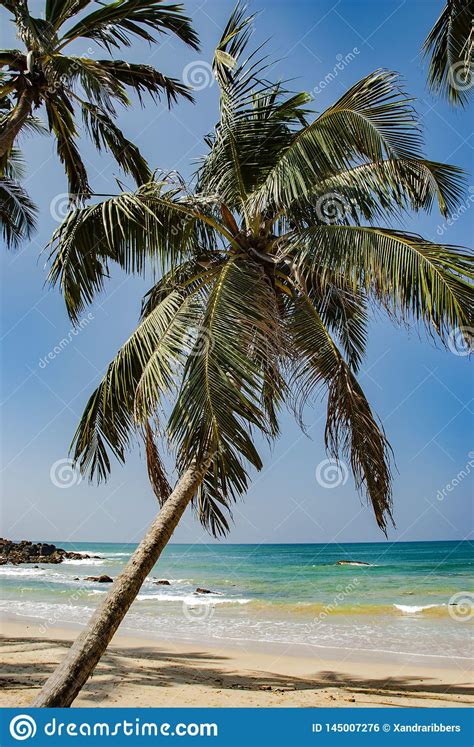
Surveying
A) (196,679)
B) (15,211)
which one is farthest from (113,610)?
(15,211)

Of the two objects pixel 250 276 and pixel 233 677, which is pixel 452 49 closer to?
pixel 250 276

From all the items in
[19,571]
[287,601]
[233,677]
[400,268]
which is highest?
[400,268]

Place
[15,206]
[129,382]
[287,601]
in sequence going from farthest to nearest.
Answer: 1. [287,601]
2. [15,206]
3. [129,382]

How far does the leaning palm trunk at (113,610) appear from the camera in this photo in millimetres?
4465

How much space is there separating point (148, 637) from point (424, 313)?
35.1 ft

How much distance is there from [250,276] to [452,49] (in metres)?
4.29

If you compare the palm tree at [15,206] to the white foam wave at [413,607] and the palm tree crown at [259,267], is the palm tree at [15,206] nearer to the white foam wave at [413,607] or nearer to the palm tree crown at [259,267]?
the palm tree crown at [259,267]

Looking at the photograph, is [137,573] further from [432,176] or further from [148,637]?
[148,637]

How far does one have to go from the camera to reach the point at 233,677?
8.88 m

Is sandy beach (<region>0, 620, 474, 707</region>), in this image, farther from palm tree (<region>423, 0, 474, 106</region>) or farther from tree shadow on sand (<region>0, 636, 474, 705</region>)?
palm tree (<region>423, 0, 474, 106</region>)

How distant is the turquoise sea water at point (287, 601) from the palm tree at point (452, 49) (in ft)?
29.1

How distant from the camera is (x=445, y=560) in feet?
130

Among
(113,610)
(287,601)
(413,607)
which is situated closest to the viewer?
(113,610)

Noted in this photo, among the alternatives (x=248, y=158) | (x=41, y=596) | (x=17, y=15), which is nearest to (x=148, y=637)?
(x=41, y=596)
